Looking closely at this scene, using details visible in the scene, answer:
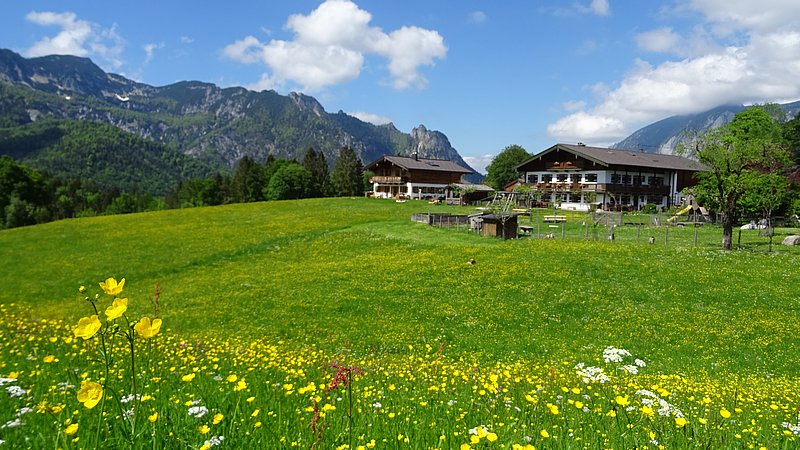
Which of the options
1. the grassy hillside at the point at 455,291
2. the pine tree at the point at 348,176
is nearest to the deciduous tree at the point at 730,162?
the grassy hillside at the point at 455,291

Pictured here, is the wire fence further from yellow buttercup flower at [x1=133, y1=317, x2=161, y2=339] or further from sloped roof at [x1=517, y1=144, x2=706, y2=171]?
yellow buttercup flower at [x1=133, y1=317, x2=161, y2=339]

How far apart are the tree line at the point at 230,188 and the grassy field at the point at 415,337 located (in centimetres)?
6902

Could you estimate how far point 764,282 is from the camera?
2155 cm

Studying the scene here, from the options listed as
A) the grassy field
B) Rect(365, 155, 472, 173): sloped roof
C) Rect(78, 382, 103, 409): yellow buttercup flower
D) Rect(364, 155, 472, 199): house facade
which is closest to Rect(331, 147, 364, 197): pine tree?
Rect(364, 155, 472, 199): house facade

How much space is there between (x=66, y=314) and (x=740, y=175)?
135ft

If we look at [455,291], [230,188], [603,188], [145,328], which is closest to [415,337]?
[455,291]

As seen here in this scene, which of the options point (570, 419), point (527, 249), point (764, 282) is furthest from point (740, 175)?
point (570, 419)

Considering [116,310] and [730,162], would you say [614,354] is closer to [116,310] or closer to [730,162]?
[116,310]

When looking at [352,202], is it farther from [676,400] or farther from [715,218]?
[676,400]

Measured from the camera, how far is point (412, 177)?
97500 mm

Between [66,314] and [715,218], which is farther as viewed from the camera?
[715,218]

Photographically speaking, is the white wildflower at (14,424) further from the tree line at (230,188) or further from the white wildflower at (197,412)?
the tree line at (230,188)

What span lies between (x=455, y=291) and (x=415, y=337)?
20.5 feet

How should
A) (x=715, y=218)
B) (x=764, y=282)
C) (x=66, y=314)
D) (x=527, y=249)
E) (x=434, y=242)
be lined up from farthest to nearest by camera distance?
(x=715, y=218), (x=434, y=242), (x=527, y=249), (x=764, y=282), (x=66, y=314)
